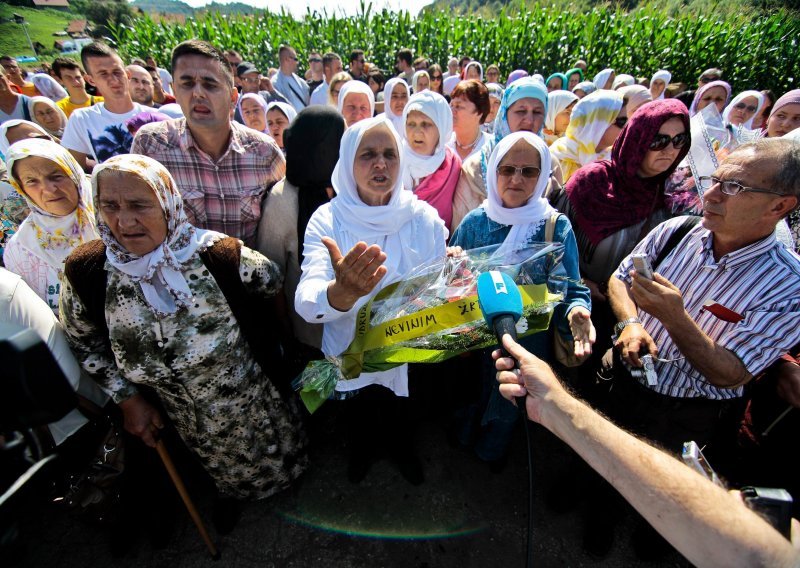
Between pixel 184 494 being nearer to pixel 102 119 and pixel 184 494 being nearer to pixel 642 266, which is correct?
pixel 642 266

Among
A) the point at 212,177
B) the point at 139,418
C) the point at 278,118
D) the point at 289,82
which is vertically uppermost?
the point at 289,82

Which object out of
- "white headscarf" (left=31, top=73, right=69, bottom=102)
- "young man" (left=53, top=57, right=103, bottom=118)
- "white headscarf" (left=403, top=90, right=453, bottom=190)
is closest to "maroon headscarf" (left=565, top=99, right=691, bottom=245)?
"white headscarf" (left=403, top=90, right=453, bottom=190)

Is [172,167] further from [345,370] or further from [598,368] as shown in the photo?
[598,368]

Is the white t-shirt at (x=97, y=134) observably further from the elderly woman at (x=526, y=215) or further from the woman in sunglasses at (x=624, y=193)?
the woman in sunglasses at (x=624, y=193)

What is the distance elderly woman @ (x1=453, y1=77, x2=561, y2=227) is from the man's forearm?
2.40 meters

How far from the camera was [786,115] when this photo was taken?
13.2 ft

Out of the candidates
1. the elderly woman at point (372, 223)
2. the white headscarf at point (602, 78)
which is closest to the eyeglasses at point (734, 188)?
the elderly woman at point (372, 223)

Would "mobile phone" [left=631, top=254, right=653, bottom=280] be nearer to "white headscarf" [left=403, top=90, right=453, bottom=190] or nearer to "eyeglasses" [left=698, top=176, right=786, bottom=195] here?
"eyeglasses" [left=698, top=176, right=786, bottom=195]

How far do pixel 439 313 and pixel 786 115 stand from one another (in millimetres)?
5039

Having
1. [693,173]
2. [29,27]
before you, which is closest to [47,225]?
[693,173]

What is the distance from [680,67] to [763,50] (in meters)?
2.22

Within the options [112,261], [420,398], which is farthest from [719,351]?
[112,261]

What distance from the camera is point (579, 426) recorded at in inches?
42.1

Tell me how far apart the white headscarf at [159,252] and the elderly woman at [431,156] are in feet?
6.28
